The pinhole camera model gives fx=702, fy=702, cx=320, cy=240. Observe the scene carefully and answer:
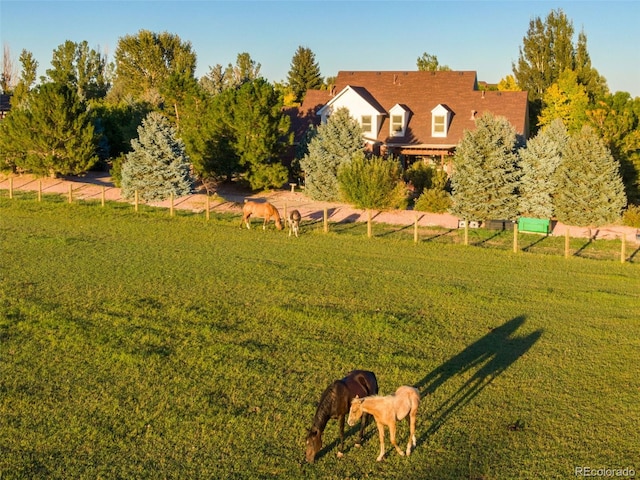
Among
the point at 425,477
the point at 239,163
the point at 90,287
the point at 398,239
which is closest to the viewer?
the point at 425,477

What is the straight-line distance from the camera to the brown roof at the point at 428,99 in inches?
1711

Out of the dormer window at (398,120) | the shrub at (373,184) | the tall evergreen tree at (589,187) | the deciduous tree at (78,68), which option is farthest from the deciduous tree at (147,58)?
the tall evergreen tree at (589,187)

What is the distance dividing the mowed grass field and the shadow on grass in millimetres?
46

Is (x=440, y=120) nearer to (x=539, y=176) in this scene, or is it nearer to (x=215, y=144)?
(x=539, y=176)

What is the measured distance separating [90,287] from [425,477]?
38.9 ft

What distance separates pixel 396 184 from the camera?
35594 mm

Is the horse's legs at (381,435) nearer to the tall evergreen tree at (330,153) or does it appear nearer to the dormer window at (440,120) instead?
the tall evergreen tree at (330,153)

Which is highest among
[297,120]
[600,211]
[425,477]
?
[297,120]

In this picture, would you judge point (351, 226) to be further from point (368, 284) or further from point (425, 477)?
point (425, 477)

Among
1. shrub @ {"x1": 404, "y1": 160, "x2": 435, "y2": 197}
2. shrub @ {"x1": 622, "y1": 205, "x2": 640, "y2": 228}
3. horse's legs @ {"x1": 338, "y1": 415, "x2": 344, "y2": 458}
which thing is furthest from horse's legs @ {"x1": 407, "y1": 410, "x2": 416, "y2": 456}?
shrub @ {"x1": 404, "y1": 160, "x2": 435, "y2": 197}

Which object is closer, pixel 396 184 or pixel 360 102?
pixel 396 184

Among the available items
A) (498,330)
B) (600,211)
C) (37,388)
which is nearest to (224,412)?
(37,388)

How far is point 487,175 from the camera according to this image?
1310 inches

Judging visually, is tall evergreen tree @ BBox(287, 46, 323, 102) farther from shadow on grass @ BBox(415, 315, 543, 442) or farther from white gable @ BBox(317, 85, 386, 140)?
shadow on grass @ BBox(415, 315, 543, 442)
